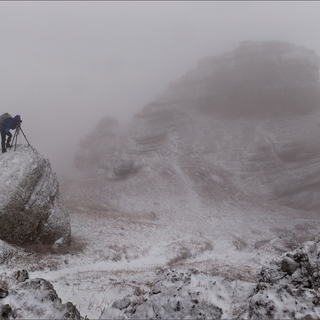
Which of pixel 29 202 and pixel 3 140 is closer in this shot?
pixel 29 202

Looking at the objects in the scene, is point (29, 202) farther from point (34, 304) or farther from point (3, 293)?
point (34, 304)

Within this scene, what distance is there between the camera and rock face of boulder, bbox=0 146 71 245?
10.8m

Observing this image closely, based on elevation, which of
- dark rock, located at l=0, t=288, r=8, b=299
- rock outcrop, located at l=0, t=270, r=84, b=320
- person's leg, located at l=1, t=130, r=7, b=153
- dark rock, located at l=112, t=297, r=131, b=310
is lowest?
dark rock, located at l=112, t=297, r=131, b=310

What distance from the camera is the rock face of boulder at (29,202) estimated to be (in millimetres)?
10805

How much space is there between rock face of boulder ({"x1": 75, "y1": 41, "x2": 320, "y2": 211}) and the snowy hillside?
26 cm

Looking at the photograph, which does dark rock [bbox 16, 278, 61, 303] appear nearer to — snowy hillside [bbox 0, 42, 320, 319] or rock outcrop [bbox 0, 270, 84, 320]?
rock outcrop [bbox 0, 270, 84, 320]

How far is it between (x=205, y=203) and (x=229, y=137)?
67.0ft

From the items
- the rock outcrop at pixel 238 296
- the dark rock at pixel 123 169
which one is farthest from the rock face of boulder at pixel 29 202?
the dark rock at pixel 123 169

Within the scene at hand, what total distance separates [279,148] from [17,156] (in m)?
41.3

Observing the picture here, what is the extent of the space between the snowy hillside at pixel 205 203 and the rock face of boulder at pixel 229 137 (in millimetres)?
258

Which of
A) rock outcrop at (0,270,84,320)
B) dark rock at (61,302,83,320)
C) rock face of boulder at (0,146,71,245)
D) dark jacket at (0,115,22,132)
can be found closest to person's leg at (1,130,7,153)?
dark jacket at (0,115,22,132)

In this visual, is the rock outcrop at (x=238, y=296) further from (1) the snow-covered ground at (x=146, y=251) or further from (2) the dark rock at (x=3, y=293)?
(2) the dark rock at (x=3, y=293)

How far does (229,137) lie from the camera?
46000 millimetres

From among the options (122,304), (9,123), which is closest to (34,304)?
(122,304)
